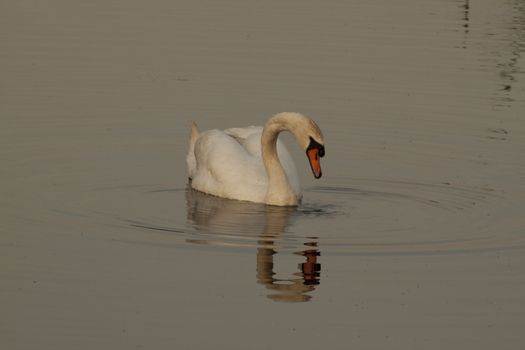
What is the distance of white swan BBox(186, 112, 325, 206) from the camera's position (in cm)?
1814

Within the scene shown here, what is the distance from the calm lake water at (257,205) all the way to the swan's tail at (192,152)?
11.0 inches

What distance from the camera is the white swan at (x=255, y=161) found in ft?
59.5

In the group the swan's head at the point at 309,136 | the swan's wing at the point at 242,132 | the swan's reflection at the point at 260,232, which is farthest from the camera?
the swan's wing at the point at 242,132

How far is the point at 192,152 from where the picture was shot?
20.1 metres

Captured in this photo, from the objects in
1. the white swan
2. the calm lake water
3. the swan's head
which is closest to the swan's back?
the white swan

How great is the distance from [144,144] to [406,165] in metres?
3.54

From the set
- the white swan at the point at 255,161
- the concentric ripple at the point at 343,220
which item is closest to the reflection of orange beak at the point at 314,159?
the white swan at the point at 255,161

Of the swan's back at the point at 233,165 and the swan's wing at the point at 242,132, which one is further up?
the swan's wing at the point at 242,132

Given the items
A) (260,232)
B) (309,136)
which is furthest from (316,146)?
(260,232)

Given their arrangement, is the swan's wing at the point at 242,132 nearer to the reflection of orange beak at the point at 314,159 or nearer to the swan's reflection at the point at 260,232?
the swan's reflection at the point at 260,232

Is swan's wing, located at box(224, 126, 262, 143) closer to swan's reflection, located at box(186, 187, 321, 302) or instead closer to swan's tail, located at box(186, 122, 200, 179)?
swan's tail, located at box(186, 122, 200, 179)

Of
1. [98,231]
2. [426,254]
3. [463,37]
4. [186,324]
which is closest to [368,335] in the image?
[186,324]

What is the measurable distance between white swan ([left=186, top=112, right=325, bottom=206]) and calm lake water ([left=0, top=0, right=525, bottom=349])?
0.28 meters

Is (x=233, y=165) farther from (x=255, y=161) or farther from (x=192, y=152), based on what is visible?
(x=192, y=152)
